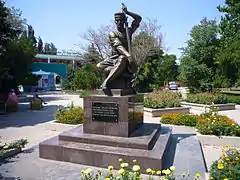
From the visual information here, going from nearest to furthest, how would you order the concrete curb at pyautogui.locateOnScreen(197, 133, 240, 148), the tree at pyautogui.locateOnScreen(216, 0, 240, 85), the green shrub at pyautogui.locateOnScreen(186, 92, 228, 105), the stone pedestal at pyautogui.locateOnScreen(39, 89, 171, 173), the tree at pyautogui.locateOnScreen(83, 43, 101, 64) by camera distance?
1. the stone pedestal at pyautogui.locateOnScreen(39, 89, 171, 173)
2. the concrete curb at pyautogui.locateOnScreen(197, 133, 240, 148)
3. the green shrub at pyautogui.locateOnScreen(186, 92, 228, 105)
4. the tree at pyautogui.locateOnScreen(216, 0, 240, 85)
5. the tree at pyautogui.locateOnScreen(83, 43, 101, 64)

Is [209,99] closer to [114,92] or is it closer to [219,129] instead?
[219,129]

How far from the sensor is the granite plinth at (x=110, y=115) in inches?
208

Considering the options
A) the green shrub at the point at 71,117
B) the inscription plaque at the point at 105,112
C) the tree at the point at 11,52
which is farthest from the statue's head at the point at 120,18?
the tree at the point at 11,52

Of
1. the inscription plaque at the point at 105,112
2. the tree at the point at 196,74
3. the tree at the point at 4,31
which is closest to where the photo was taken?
the inscription plaque at the point at 105,112

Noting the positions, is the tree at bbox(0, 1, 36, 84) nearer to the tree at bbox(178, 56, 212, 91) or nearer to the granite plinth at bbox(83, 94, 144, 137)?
the granite plinth at bbox(83, 94, 144, 137)

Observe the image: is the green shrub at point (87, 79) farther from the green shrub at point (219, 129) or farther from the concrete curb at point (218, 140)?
the concrete curb at point (218, 140)

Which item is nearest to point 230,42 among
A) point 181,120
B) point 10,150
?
point 181,120

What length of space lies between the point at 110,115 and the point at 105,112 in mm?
161

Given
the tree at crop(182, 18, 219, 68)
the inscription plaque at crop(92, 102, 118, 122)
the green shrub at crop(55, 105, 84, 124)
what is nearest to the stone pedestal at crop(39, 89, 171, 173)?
the inscription plaque at crop(92, 102, 118, 122)

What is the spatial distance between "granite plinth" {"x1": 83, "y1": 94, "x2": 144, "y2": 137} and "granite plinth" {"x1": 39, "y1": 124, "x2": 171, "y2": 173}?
9.7 inches

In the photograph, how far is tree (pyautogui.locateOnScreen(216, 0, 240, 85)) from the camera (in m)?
17.6

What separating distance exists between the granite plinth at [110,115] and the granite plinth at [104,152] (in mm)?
246

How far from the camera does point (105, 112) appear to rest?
5.45 m

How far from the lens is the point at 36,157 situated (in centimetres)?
536
